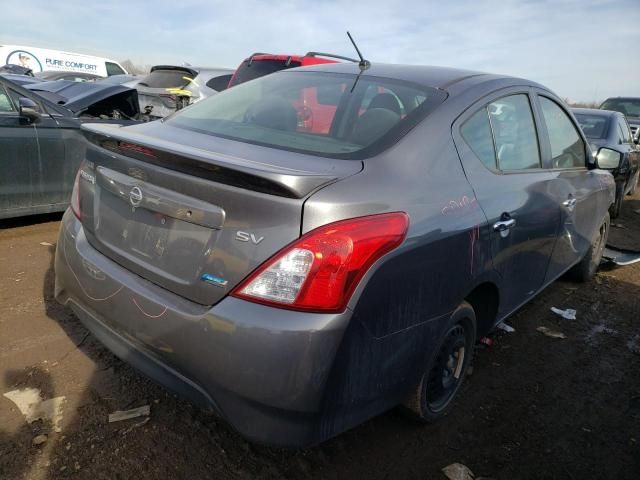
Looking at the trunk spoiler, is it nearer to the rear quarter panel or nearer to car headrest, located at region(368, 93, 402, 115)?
the rear quarter panel

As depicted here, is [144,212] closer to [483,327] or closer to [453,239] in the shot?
[453,239]

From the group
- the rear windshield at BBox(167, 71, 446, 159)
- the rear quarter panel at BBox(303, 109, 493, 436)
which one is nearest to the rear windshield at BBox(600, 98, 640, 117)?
the rear windshield at BBox(167, 71, 446, 159)

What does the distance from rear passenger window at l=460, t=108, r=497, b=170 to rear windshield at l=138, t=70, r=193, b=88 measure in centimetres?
644

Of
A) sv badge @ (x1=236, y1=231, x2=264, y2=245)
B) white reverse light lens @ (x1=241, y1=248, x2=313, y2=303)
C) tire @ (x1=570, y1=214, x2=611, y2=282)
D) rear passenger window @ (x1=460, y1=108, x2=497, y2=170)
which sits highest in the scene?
rear passenger window @ (x1=460, y1=108, x2=497, y2=170)

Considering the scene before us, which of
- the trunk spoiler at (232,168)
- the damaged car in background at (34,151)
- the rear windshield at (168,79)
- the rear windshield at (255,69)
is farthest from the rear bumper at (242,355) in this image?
the rear windshield at (168,79)

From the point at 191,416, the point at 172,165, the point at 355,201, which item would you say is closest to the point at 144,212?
the point at 172,165

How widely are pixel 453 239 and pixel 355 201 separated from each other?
559 mm

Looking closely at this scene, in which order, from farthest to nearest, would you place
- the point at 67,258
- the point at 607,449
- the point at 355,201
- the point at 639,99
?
the point at 639,99
the point at 607,449
the point at 67,258
the point at 355,201

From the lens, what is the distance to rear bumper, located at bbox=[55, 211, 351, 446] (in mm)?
1606

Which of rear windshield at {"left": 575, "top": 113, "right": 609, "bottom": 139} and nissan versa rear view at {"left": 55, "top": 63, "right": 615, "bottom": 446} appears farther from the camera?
rear windshield at {"left": 575, "top": 113, "right": 609, "bottom": 139}

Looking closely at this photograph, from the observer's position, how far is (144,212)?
1949mm

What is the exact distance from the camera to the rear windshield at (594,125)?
762cm

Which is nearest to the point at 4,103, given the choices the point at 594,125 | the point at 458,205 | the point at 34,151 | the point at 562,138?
the point at 34,151

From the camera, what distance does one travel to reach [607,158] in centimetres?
392
